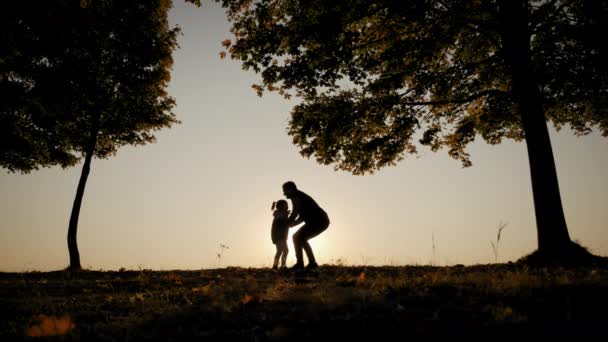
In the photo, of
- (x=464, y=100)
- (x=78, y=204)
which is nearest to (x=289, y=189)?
(x=464, y=100)

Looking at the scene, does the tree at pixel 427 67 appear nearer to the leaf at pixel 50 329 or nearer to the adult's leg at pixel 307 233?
the adult's leg at pixel 307 233

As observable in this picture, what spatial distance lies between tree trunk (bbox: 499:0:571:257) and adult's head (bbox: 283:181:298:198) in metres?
5.20

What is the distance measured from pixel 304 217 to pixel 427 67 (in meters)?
5.33

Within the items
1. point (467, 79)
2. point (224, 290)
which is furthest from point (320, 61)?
point (224, 290)

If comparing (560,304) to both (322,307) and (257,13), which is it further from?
(257,13)

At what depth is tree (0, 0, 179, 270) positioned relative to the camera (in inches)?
510

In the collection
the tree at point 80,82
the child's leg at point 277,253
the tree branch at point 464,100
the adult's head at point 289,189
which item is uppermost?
the tree at point 80,82

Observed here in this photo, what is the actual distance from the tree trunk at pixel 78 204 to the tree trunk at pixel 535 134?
13282 millimetres

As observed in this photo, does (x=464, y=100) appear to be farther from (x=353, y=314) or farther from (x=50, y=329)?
(x=50, y=329)

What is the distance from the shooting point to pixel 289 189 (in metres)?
8.57

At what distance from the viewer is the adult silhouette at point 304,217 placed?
8.41 metres

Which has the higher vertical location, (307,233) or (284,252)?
(307,233)

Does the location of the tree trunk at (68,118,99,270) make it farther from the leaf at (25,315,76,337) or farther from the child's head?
the leaf at (25,315,76,337)

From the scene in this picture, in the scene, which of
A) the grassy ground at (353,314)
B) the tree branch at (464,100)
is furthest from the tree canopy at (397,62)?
the grassy ground at (353,314)
